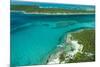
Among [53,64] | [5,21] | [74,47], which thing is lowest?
[53,64]

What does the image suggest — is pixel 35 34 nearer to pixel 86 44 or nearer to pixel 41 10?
pixel 41 10

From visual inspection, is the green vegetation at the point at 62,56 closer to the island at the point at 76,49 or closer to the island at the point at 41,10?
the island at the point at 76,49

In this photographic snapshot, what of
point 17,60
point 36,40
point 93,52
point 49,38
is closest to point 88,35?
point 93,52

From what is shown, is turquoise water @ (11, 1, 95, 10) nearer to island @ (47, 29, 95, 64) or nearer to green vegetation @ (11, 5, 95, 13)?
green vegetation @ (11, 5, 95, 13)

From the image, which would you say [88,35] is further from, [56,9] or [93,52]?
[56,9]

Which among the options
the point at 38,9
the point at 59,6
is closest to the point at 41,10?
the point at 38,9

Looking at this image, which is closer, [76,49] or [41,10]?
[41,10]

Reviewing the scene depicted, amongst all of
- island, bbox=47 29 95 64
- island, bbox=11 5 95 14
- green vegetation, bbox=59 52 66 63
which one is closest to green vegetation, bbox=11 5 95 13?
island, bbox=11 5 95 14
